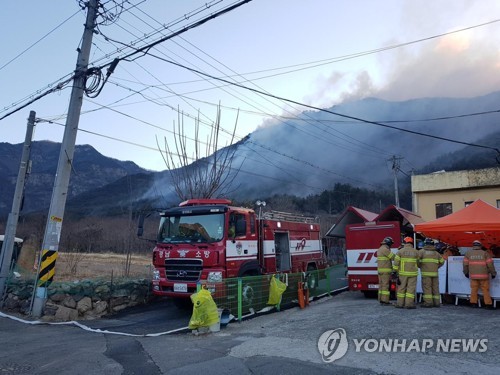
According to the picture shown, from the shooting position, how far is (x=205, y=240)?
33.3ft

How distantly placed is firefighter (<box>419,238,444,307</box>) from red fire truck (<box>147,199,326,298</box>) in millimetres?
4142

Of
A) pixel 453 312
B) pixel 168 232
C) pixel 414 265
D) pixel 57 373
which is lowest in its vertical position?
pixel 57 373

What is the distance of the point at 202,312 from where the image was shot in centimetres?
813

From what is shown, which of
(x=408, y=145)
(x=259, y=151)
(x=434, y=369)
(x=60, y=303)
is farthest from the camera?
(x=408, y=145)

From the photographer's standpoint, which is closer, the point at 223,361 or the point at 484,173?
the point at 223,361

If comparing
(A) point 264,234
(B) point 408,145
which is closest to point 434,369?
(A) point 264,234

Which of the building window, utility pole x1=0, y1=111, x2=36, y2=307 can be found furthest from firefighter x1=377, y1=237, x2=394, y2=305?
the building window

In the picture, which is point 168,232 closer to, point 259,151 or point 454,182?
point 454,182

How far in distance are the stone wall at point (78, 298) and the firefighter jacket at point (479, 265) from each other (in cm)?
891

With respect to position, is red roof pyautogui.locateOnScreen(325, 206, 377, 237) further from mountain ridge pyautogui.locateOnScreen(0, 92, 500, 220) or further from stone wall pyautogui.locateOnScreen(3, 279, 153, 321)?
mountain ridge pyautogui.locateOnScreen(0, 92, 500, 220)

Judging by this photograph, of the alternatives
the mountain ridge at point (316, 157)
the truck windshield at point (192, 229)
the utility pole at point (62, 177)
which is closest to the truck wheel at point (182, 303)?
the truck windshield at point (192, 229)

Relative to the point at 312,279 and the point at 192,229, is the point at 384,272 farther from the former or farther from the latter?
the point at 192,229

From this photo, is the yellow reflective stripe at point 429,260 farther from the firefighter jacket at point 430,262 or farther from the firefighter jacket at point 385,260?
the firefighter jacket at point 385,260

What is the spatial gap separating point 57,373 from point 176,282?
447 cm
